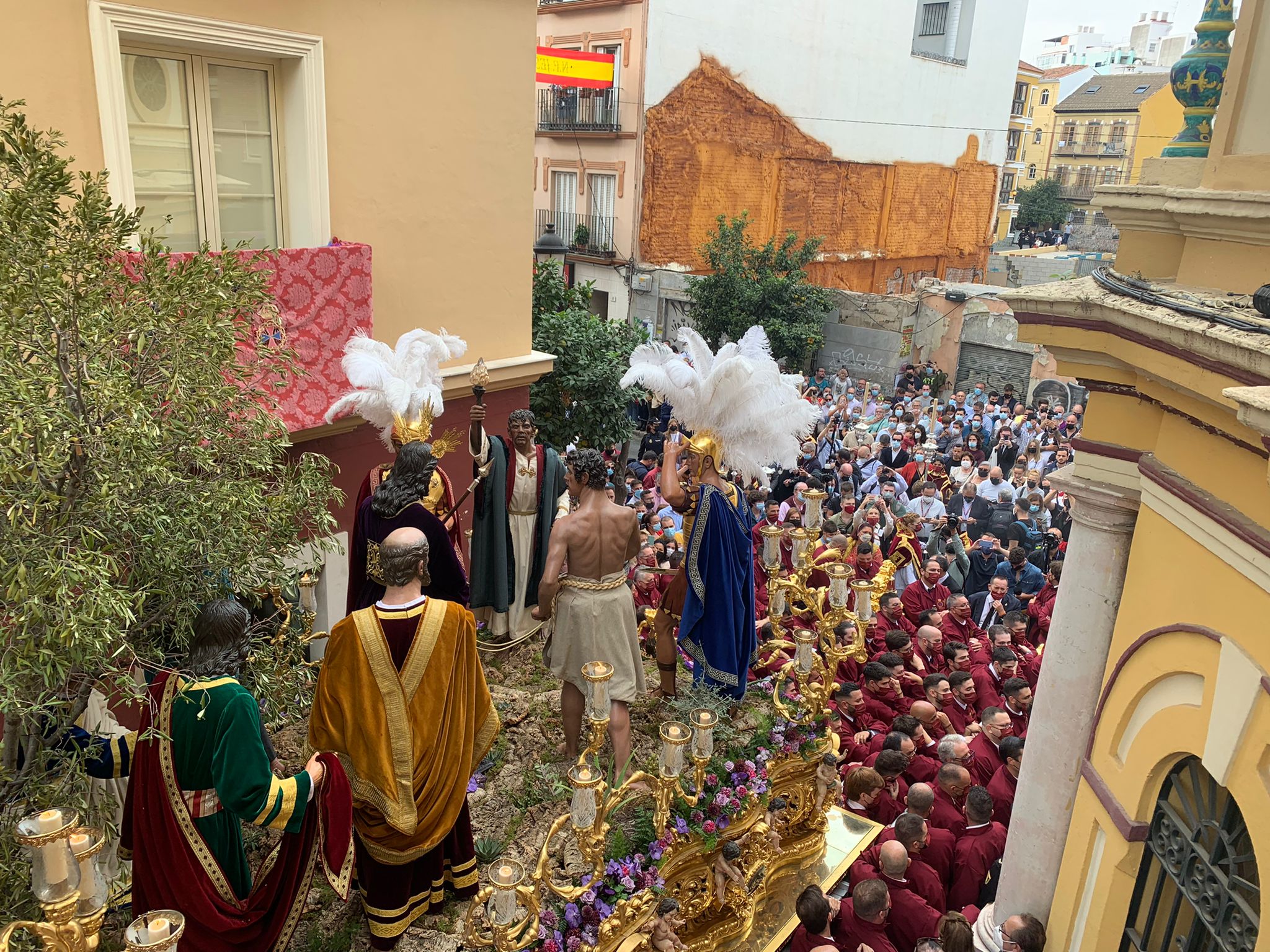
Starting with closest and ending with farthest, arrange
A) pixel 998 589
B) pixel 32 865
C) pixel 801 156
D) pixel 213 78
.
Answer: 1. pixel 32 865
2. pixel 213 78
3. pixel 998 589
4. pixel 801 156

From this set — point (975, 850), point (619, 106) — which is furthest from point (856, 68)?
point (975, 850)

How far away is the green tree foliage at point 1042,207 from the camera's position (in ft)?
129

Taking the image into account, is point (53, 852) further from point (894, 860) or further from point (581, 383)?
point (581, 383)

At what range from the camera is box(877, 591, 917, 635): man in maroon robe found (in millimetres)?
8453

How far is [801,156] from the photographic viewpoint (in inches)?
966

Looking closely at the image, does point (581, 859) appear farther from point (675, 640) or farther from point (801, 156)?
point (801, 156)

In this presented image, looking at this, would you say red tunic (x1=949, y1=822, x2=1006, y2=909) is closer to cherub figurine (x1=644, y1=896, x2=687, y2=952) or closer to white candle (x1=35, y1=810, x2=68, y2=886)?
cherub figurine (x1=644, y1=896, x2=687, y2=952)

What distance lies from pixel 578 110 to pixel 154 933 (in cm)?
2194

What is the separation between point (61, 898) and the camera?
2.79 m

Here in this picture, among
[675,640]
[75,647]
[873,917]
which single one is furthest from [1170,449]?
[75,647]

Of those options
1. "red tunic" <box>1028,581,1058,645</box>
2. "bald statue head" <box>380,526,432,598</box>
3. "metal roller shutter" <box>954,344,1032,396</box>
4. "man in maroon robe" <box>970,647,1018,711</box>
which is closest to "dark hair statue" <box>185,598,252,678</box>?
"bald statue head" <box>380,526,432,598</box>

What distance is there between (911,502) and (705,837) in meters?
7.12

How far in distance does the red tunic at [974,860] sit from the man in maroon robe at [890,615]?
285 centimetres

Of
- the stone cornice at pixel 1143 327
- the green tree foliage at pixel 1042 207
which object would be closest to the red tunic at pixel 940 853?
the stone cornice at pixel 1143 327
